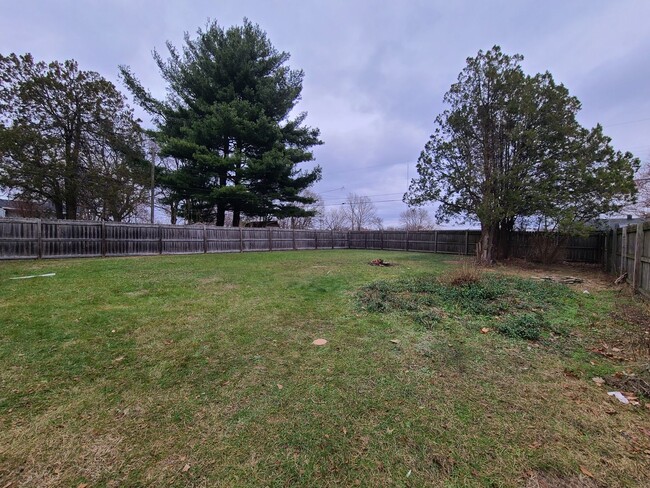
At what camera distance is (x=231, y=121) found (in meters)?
15.4

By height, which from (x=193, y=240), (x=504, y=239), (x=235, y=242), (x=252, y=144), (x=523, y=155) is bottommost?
(x=235, y=242)

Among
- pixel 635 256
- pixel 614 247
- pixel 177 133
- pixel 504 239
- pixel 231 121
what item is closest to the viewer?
pixel 635 256

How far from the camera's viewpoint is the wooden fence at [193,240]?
9547 millimetres

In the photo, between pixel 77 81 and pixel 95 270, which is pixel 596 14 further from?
pixel 77 81

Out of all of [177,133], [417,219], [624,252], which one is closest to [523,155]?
[624,252]

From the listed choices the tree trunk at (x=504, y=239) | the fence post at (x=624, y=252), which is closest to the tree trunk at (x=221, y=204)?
the tree trunk at (x=504, y=239)

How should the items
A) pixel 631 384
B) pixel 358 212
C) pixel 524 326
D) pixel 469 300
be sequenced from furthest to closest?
pixel 358 212
pixel 469 300
pixel 524 326
pixel 631 384

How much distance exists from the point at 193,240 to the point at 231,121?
6.57 m

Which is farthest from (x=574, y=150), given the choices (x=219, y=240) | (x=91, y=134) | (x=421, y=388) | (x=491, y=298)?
(x=91, y=134)

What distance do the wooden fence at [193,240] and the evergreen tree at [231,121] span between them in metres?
2.45

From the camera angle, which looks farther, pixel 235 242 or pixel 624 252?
pixel 235 242

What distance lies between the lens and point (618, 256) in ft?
25.4

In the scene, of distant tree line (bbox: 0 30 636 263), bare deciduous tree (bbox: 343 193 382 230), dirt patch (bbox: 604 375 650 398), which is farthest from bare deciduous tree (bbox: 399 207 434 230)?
dirt patch (bbox: 604 375 650 398)

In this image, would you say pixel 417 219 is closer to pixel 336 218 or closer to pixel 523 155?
pixel 336 218
